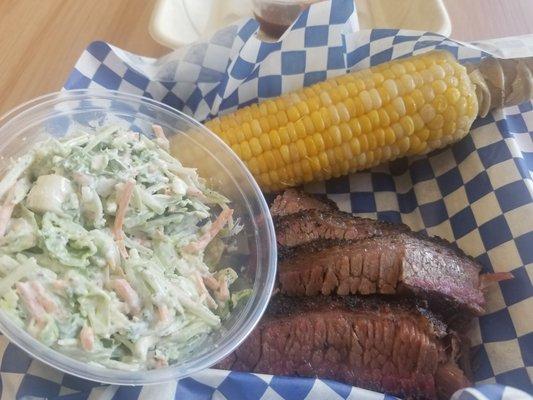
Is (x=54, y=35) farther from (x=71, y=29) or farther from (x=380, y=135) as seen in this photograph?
(x=380, y=135)

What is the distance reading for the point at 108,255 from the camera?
1.11 m

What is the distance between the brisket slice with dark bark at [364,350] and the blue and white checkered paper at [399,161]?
0.15m

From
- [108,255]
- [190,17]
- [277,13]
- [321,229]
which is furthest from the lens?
[190,17]

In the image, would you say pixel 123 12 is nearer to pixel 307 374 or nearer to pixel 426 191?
pixel 426 191

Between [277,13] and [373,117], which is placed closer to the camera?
[373,117]

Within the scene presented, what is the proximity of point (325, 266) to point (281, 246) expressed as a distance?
0.51 feet

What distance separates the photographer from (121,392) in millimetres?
1123

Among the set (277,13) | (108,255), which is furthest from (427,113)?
(108,255)

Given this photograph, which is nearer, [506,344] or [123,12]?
[506,344]

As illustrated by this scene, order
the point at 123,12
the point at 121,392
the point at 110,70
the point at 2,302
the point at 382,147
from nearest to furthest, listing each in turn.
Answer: the point at 2,302 < the point at 121,392 < the point at 382,147 < the point at 110,70 < the point at 123,12

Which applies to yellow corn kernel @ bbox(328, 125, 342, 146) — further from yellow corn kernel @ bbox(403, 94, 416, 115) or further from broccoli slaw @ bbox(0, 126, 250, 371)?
broccoli slaw @ bbox(0, 126, 250, 371)

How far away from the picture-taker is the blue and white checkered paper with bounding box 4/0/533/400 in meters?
1.43

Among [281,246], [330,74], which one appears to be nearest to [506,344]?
[281,246]

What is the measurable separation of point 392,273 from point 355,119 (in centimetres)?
46
